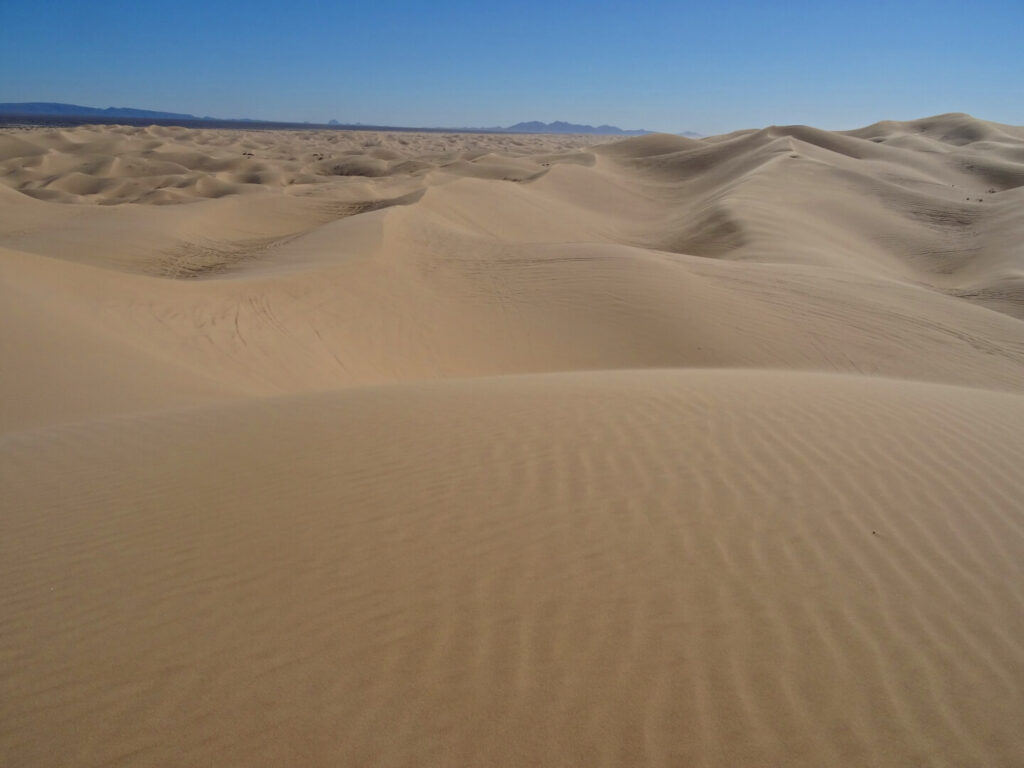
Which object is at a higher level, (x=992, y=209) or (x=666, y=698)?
(x=992, y=209)

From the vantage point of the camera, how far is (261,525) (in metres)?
3.78

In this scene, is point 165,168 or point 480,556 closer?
point 480,556

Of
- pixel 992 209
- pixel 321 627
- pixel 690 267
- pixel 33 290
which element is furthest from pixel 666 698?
pixel 992 209

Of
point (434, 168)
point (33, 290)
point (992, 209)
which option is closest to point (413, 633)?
point (33, 290)

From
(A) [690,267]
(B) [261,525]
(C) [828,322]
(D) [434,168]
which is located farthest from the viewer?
(D) [434,168]

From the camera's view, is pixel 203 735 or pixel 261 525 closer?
pixel 203 735

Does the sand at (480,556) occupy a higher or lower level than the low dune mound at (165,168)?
lower

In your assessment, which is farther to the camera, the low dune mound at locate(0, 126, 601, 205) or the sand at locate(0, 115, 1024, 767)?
the low dune mound at locate(0, 126, 601, 205)

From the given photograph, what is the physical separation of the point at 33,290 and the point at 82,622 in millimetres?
8309

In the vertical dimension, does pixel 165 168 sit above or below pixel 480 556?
above

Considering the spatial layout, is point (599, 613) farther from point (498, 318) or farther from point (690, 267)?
point (690, 267)

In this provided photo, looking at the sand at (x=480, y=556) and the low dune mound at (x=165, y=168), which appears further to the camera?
the low dune mound at (x=165, y=168)

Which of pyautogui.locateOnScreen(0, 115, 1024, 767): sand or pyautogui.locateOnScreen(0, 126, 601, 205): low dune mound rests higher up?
pyautogui.locateOnScreen(0, 126, 601, 205): low dune mound

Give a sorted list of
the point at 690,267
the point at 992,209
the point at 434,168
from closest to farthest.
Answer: the point at 690,267
the point at 992,209
the point at 434,168
